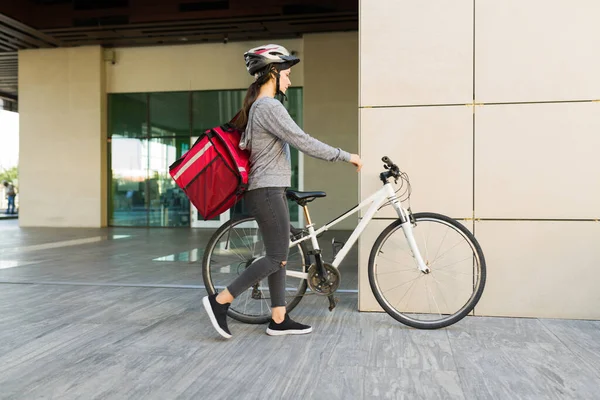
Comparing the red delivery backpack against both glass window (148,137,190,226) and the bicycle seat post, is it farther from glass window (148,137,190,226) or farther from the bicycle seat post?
glass window (148,137,190,226)

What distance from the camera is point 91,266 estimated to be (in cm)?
642

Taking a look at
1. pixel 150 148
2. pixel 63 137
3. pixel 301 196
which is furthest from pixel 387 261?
pixel 63 137

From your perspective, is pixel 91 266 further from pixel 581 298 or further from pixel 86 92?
pixel 86 92

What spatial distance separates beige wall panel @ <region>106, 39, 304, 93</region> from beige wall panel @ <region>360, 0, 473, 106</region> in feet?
33.4

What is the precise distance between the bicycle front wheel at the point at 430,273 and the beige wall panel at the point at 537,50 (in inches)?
40.4

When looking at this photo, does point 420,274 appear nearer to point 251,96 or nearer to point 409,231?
point 409,231

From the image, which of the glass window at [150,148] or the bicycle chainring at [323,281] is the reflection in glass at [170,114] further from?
the bicycle chainring at [323,281]

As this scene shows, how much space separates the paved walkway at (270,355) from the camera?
91.1 inches

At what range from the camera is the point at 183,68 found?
568 inches

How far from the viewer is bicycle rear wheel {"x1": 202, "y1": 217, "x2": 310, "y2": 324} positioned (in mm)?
3451

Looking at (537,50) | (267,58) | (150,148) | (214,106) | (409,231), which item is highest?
(214,106)

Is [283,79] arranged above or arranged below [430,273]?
above

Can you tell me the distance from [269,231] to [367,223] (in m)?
0.75

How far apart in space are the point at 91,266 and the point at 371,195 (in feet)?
13.9
